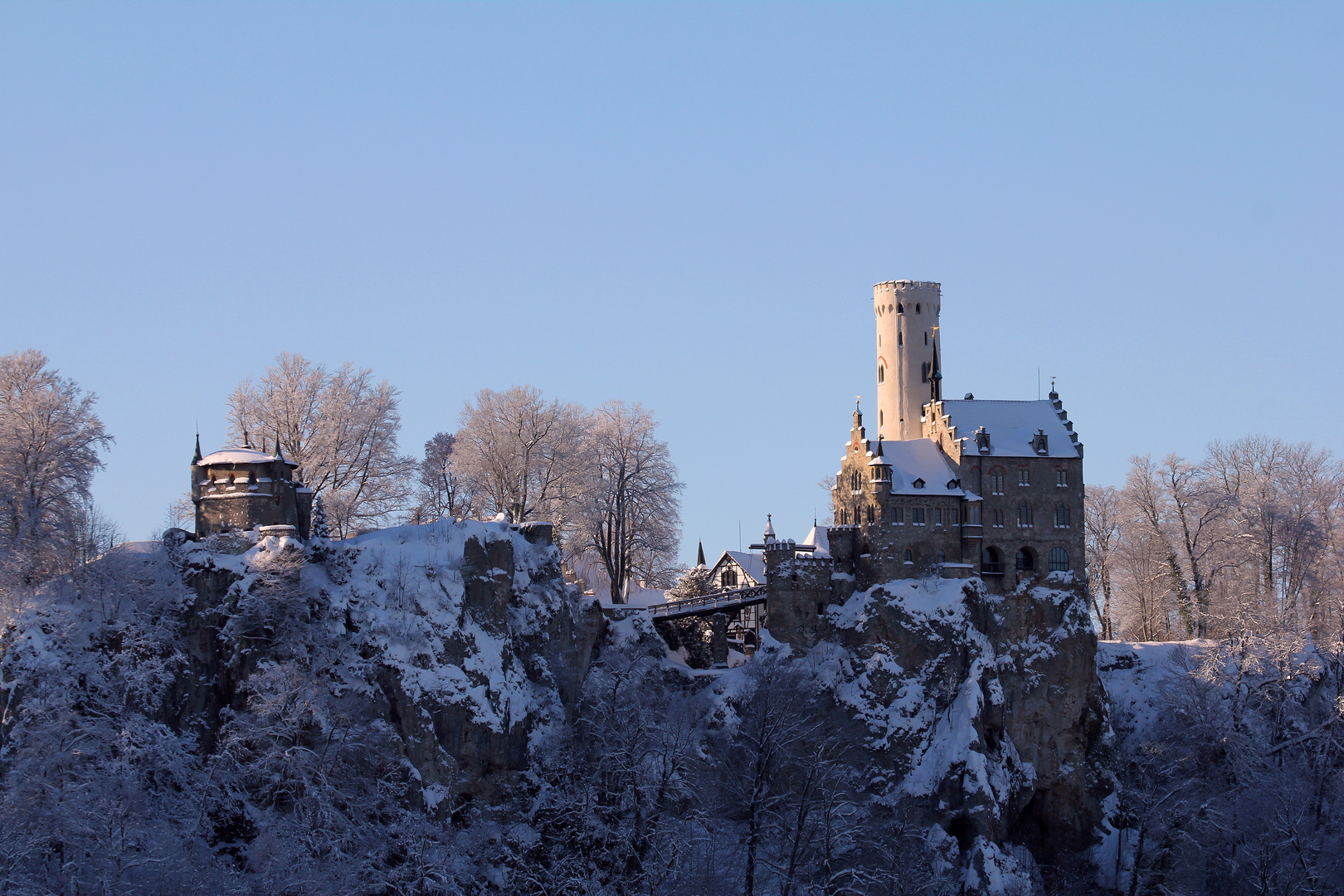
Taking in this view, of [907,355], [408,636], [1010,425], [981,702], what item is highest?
[907,355]

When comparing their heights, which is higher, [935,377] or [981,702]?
[935,377]

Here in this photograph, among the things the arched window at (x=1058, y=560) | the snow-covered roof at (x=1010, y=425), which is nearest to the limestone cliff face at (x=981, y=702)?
the arched window at (x=1058, y=560)

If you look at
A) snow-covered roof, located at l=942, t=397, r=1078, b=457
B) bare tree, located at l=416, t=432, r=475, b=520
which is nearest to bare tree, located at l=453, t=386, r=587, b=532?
bare tree, located at l=416, t=432, r=475, b=520

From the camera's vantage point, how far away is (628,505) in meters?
103

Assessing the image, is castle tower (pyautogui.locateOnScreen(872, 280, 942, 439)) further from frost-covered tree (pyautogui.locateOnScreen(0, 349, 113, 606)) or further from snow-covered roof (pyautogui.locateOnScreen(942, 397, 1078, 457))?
frost-covered tree (pyautogui.locateOnScreen(0, 349, 113, 606))

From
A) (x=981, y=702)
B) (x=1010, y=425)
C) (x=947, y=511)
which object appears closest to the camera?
(x=981, y=702)

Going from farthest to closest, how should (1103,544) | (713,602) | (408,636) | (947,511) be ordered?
(1103,544)
(713,602)
(947,511)
(408,636)

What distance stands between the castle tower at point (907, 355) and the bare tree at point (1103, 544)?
15.8 meters

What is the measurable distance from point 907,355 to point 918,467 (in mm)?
9363

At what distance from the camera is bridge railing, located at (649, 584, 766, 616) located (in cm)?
9375

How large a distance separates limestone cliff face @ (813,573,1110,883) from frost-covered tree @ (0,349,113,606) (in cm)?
3500

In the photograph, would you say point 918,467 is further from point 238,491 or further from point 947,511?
point 238,491

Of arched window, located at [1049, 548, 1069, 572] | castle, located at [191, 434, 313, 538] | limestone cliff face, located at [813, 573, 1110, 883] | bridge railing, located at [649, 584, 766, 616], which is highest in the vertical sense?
castle, located at [191, 434, 313, 538]

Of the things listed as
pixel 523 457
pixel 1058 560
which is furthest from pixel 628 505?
pixel 1058 560
